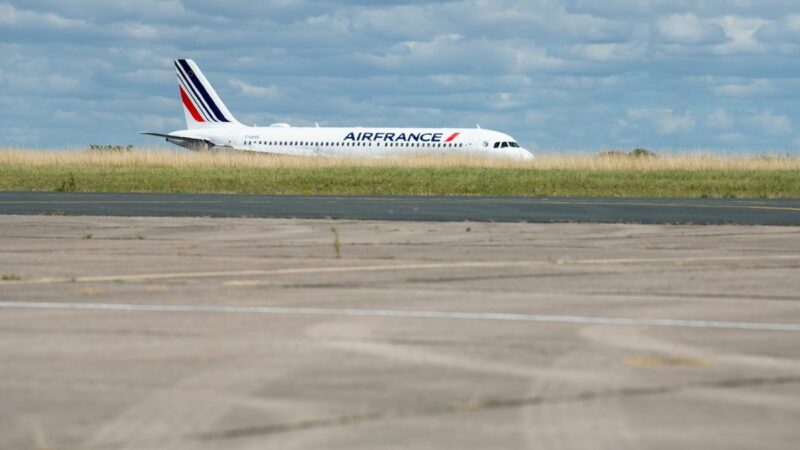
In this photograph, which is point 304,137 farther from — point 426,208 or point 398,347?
point 398,347

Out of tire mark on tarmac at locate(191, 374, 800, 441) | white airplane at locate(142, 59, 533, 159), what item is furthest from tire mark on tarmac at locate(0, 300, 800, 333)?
white airplane at locate(142, 59, 533, 159)

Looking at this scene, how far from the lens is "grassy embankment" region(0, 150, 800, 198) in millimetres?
44062

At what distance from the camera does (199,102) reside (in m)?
85.8

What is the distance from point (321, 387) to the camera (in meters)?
8.34

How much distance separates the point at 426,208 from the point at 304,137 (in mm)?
51087

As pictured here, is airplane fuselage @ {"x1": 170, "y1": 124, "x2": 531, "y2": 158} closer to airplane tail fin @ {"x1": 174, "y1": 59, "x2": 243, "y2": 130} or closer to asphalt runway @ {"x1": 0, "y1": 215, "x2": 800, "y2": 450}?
airplane tail fin @ {"x1": 174, "y1": 59, "x2": 243, "y2": 130}

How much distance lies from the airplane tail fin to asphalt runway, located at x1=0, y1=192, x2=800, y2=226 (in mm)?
48843

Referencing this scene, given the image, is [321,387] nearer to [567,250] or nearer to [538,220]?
[567,250]

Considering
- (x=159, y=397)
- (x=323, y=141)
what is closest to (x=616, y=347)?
(x=159, y=397)

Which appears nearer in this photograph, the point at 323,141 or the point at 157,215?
the point at 157,215

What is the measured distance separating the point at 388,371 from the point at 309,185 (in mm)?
37845

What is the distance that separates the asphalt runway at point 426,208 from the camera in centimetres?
2686

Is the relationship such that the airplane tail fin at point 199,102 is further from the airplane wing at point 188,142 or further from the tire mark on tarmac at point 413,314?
the tire mark on tarmac at point 413,314

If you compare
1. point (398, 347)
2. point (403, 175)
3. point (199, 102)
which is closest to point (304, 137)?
point (199, 102)
